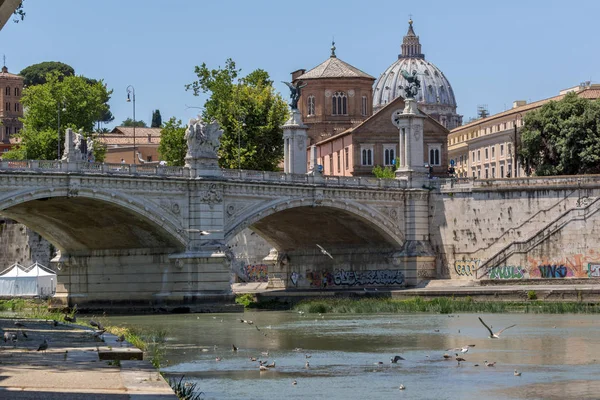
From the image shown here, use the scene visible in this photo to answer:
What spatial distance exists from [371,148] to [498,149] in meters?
28.9

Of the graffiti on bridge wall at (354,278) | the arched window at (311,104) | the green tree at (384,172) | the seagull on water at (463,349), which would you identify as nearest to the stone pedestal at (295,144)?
the graffiti on bridge wall at (354,278)

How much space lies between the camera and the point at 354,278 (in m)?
82.4

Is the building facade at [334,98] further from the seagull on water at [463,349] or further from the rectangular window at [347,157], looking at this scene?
the seagull on water at [463,349]

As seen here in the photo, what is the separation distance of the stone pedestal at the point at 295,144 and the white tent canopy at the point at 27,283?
17.4 m

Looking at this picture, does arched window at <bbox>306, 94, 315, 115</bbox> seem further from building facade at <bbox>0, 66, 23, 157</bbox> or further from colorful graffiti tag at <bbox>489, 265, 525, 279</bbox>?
building facade at <bbox>0, 66, 23, 157</bbox>

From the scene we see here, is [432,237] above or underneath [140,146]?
underneath

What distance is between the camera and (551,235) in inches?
2938

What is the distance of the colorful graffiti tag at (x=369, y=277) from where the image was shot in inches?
3124

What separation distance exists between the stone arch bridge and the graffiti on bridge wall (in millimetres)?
87

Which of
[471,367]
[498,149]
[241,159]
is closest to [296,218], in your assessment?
[241,159]

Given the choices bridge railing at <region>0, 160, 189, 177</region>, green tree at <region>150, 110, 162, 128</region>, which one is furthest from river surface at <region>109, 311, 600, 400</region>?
green tree at <region>150, 110, 162, 128</region>

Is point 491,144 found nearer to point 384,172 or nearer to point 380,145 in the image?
point 380,145

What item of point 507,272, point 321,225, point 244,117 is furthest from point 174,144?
point 507,272

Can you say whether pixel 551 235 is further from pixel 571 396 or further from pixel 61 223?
pixel 571 396
